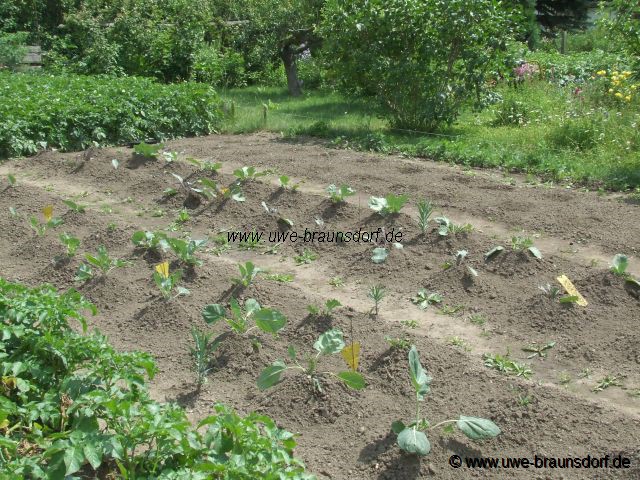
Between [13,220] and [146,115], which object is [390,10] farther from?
[13,220]

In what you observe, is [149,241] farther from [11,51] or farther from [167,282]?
[11,51]

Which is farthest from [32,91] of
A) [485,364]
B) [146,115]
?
[485,364]

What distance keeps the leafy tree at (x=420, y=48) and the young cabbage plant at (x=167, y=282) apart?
5.91 meters

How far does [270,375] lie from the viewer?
4.09 meters

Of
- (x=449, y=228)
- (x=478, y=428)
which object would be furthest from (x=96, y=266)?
(x=478, y=428)

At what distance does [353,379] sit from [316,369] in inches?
17.2

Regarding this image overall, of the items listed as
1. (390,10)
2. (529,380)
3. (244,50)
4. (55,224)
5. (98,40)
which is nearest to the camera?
(529,380)

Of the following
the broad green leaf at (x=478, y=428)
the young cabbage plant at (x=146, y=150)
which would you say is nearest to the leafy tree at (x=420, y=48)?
the young cabbage plant at (x=146, y=150)

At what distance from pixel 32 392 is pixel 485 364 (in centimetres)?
240

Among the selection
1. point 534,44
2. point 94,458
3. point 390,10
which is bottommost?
point 534,44

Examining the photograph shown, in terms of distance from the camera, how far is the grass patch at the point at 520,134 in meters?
8.30

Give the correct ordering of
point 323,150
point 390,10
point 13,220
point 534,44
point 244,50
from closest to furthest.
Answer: point 13,220 < point 323,150 < point 390,10 < point 244,50 < point 534,44

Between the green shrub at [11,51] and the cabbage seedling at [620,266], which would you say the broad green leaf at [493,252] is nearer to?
the cabbage seedling at [620,266]

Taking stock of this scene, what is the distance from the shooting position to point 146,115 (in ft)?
34.3
